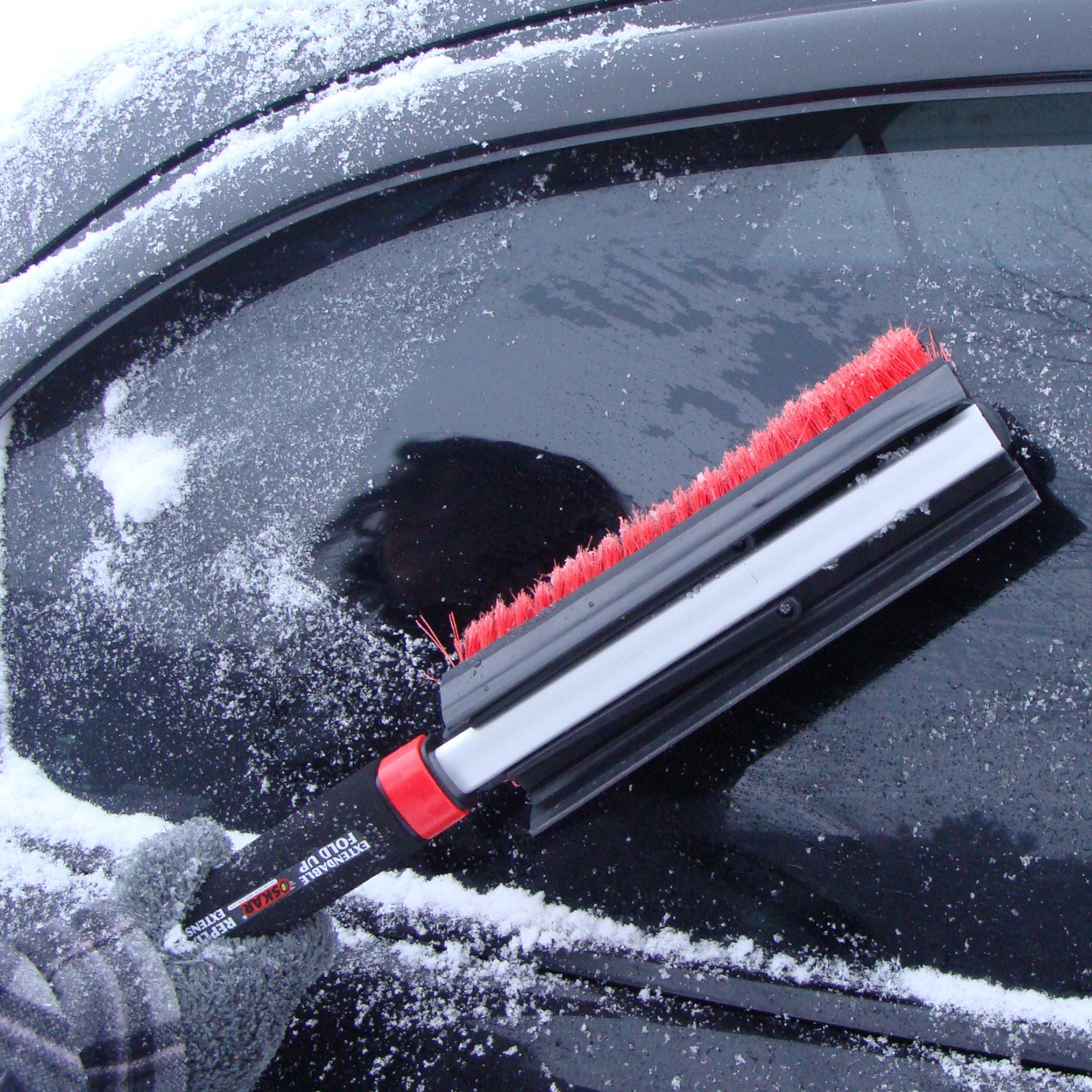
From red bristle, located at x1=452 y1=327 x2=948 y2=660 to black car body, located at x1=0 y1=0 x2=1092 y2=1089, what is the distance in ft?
0.12

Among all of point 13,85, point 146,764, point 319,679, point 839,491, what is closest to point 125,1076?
point 146,764

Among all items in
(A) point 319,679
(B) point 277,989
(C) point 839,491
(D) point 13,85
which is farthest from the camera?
(D) point 13,85

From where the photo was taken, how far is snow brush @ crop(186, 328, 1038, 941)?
0.95 metres

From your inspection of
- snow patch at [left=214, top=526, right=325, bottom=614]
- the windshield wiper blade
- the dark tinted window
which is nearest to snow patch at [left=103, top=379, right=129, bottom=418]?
the dark tinted window

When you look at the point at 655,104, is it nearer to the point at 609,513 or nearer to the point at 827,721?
the point at 609,513

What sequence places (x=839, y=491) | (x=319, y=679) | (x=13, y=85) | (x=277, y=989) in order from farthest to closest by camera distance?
(x=13, y=85)
(x=319, y=679)
(x=277, y=989)
(x=839, y=491)

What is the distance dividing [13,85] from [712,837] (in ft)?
5.89

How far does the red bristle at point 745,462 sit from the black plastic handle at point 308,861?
0.23 metres

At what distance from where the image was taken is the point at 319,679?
119 centimetres

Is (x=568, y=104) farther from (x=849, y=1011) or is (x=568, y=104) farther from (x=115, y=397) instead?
(x=849, y=1011)

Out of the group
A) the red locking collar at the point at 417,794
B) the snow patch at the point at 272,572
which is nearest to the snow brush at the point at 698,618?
the red locking collar at the point at 417,794

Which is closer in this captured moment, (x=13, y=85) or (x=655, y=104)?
(x=655, y=104)

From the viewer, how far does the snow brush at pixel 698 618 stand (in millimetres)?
952

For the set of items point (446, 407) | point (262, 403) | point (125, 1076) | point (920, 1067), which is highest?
point (262, 403)
